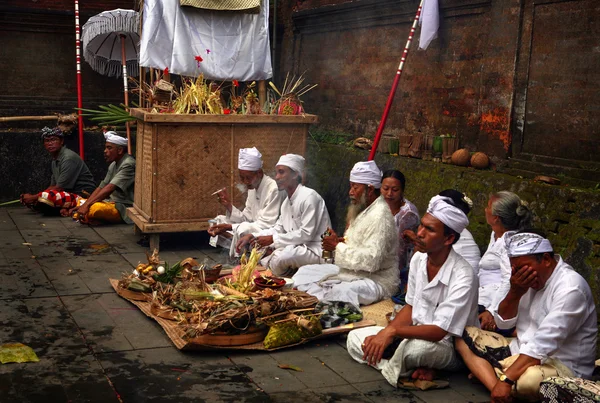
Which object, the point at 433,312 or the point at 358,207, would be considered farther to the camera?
the point at 358,207

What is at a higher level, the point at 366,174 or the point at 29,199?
the point at 366,174

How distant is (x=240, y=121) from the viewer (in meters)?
8.70

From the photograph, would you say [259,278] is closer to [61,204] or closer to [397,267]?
[397,267]

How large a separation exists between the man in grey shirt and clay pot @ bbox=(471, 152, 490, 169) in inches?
187

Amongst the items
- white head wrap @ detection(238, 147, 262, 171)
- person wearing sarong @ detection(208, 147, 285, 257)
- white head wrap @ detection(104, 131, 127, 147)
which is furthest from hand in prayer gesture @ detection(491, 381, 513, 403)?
white head wrap @ detection(104, 131, 127, 147)

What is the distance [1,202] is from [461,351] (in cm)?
897

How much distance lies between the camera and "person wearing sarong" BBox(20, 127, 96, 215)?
10.7m

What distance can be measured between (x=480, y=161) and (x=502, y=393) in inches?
139

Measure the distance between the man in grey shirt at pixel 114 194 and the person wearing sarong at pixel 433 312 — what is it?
18.9ft

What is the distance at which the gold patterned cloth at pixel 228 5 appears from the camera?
30.6 ft

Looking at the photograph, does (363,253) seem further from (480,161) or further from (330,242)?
(480,161)

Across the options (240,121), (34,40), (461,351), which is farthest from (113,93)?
(461,351)

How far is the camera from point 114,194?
10.3 m

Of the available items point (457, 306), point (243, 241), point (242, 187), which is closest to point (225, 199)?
point (242, 187)
